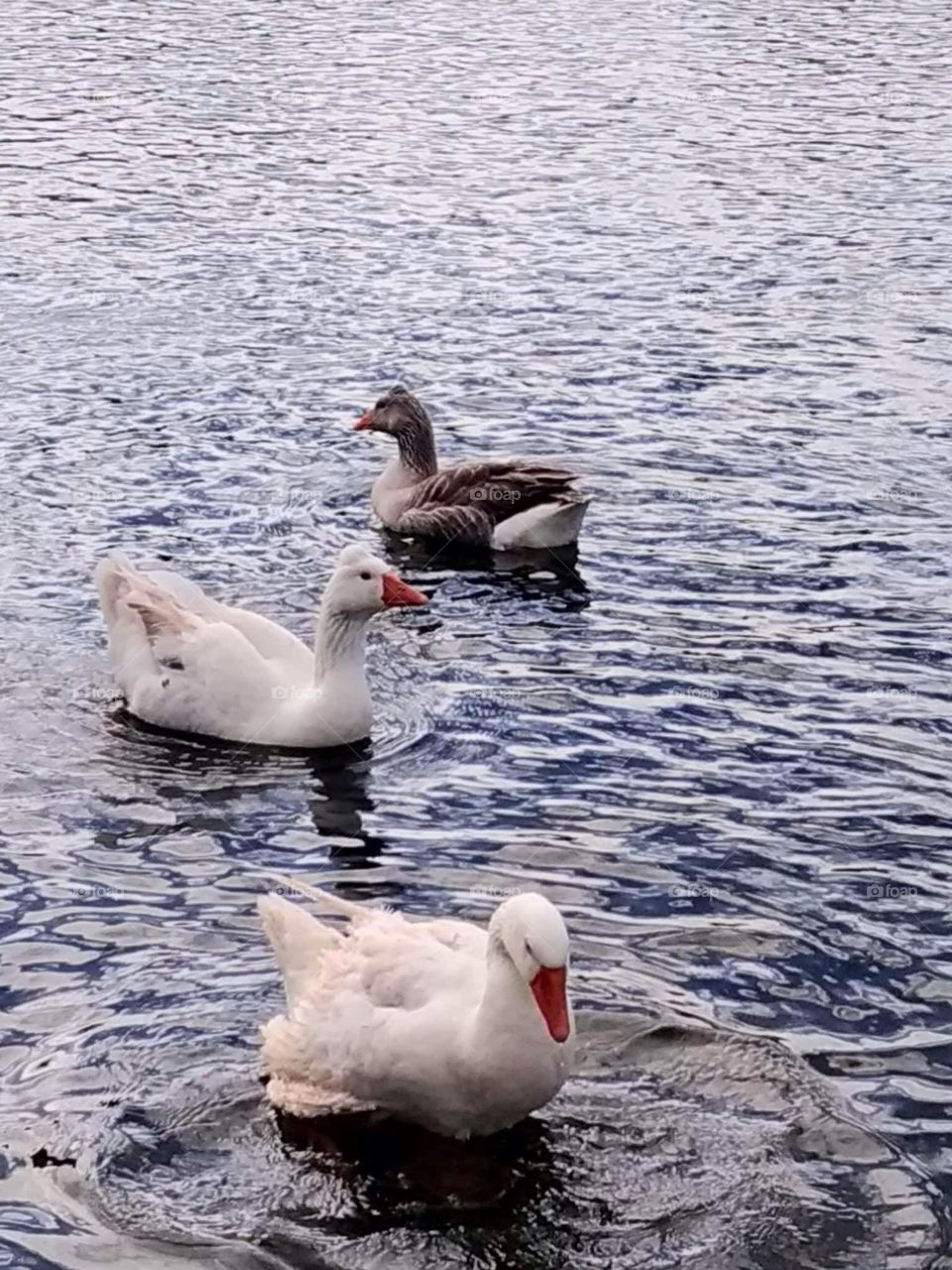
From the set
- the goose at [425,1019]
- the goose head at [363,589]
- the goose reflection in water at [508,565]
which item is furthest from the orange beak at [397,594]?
the goose at [425,1019]

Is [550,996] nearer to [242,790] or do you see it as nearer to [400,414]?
[242,790]

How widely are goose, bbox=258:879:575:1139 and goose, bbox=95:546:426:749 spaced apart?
3791mm

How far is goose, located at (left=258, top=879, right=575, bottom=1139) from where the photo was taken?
→ 8.74 metres

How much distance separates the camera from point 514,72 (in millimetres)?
38375

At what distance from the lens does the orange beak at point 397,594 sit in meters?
13.9

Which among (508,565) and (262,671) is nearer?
(262,671)

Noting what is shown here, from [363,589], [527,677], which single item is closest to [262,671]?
[363,589]

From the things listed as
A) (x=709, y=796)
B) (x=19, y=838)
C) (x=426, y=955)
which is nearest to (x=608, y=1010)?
(x=426, y=955)

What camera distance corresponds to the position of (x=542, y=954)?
8.56m

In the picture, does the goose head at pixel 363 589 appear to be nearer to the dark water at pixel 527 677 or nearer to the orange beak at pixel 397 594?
the orange beak at pixel 397 594

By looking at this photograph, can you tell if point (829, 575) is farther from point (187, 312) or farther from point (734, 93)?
point (734, 93)

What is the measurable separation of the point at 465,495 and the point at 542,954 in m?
9.44

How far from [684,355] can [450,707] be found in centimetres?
845

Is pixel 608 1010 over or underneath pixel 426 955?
underneath
